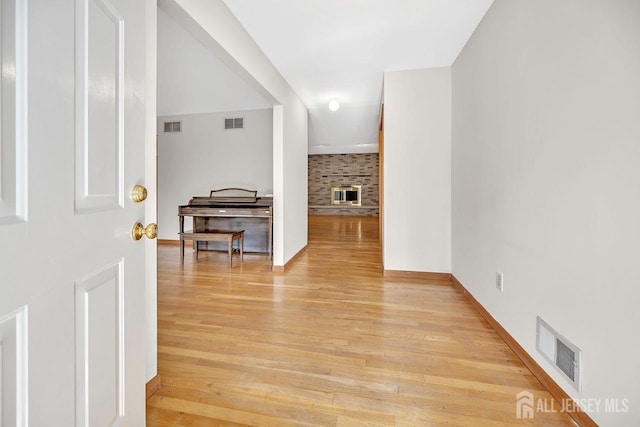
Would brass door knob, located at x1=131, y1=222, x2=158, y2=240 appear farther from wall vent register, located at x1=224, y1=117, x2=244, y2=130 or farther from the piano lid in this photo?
wall vent register, located at x1=224, y1=117, x2=244, y2=130

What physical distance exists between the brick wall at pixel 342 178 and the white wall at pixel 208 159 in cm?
601

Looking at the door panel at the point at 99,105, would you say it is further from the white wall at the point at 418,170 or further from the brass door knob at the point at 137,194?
the white wall at the point at 418,170

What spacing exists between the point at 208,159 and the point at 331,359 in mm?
4403

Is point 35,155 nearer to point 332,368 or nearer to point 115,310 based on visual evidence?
point 115,310

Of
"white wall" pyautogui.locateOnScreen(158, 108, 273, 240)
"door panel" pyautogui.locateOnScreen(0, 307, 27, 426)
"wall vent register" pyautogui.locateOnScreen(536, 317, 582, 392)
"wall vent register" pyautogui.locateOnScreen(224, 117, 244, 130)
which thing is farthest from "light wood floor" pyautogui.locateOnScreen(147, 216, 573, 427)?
"wall vent register" pyautogui.locateOnScreen(224, 117, 244, 130)

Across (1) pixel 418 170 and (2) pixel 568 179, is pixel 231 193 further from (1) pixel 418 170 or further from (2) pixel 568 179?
(2) pixel 568 179

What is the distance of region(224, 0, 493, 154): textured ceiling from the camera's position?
2123mm

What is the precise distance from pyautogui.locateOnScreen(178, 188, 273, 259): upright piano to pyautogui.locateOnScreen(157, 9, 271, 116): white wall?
1.48 metres

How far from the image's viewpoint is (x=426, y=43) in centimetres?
263

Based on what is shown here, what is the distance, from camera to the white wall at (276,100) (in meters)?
→ 1.85

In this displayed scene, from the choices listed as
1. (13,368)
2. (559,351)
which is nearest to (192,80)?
(13,368)

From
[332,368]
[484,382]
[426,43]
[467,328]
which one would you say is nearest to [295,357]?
[332,368]

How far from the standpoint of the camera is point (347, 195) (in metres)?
10.7

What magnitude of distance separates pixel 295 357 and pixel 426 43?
2918mm
